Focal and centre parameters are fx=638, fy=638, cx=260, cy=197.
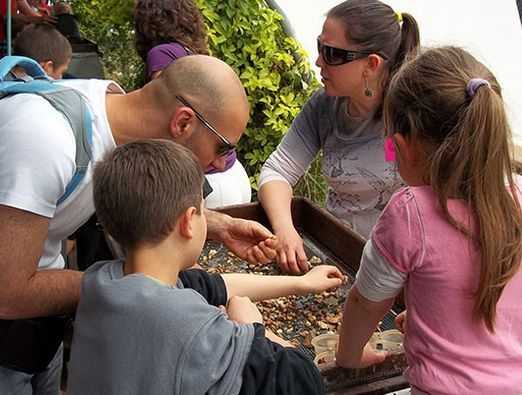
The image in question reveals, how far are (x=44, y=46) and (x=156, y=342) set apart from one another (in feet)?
12.7

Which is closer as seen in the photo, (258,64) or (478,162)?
(478,162)

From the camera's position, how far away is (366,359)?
1416 mm

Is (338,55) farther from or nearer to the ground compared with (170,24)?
farther from the ground

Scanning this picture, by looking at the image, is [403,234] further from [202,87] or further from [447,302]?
[202,87]

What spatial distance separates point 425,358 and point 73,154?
34.3 inches

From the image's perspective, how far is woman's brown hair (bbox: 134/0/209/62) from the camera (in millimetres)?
3643

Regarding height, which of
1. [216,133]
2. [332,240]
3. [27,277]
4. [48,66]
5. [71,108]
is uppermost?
[71,108]

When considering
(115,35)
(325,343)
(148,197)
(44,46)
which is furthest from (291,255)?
(115,35)

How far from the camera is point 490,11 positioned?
142 inches

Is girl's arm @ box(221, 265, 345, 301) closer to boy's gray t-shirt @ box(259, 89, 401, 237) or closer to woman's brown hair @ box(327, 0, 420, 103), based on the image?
boy's gray t-shirt @ box(259, 89, 401, 237)

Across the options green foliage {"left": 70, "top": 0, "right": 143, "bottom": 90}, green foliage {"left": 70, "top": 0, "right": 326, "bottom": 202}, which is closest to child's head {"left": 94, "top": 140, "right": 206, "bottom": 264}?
green foliage {"left": 70, "top": 0, "right": 326, "bottom": 202}

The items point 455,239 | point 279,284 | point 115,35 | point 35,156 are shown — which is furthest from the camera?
point 115,35

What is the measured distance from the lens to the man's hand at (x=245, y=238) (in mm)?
2018

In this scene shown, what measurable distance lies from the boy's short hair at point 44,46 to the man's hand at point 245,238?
2920 millimetres
